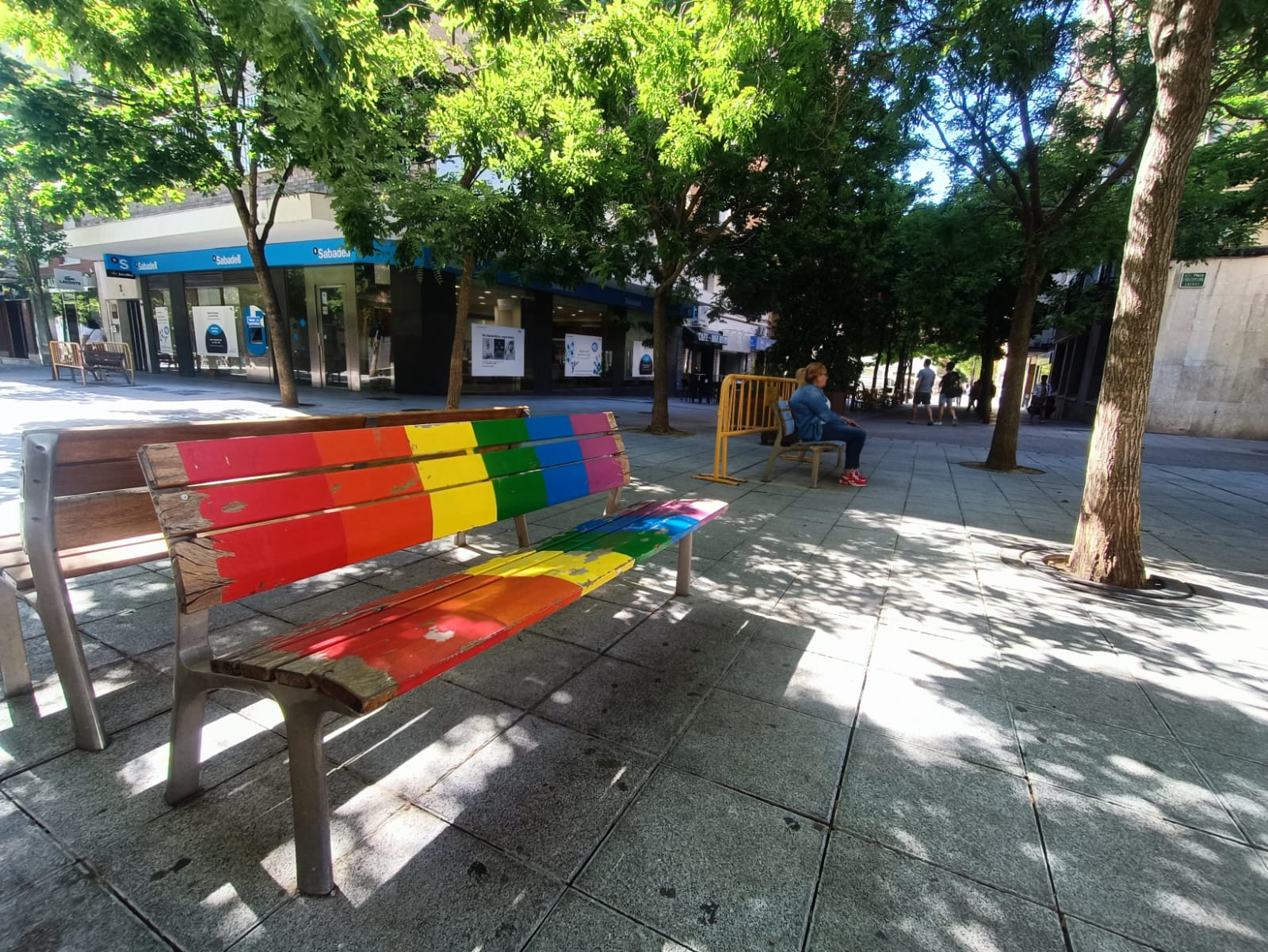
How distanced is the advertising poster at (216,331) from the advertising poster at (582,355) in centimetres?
1074

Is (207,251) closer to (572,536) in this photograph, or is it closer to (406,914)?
(572,536)

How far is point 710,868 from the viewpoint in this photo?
63.7 inches

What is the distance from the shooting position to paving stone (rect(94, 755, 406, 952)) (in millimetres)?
1412

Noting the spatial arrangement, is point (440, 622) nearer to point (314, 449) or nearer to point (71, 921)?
point (314, 449)

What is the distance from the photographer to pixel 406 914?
4.72ft

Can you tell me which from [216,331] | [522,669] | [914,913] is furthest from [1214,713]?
[216,331]

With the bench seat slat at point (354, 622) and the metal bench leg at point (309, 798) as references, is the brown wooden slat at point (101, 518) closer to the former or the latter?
the bench seat slat at point (354, 622)

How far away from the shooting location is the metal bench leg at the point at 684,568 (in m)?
3.43

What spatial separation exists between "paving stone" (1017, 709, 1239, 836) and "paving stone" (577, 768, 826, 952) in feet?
3.49

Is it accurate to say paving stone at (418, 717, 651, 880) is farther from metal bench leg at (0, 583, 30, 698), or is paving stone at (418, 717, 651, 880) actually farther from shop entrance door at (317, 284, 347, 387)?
shop entrance door at (317, 284, 347, 387)

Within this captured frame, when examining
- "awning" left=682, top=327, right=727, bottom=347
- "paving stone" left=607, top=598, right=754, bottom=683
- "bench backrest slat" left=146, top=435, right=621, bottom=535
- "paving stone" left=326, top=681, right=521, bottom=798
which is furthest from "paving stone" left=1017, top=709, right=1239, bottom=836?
"awning" left=682, top=327, right=727, bottom=347

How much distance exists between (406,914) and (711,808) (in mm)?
919

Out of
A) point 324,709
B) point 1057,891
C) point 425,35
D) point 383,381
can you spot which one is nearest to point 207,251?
point 383,381

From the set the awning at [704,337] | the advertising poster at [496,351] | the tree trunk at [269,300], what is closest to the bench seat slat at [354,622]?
the tree trunk at [269,300]
